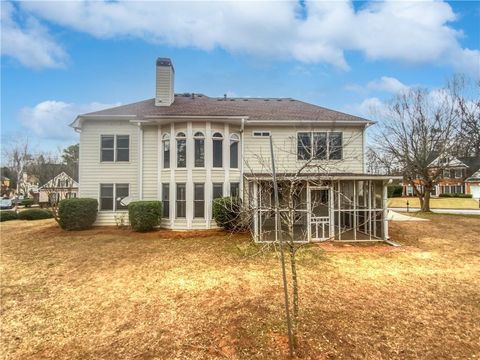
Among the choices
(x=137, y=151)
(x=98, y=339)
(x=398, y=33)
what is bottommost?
(x=98, y=339)

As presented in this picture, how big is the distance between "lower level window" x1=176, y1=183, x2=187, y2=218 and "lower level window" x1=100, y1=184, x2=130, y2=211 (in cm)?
322

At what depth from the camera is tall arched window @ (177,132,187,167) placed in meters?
13.5

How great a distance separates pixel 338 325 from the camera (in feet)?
16.5

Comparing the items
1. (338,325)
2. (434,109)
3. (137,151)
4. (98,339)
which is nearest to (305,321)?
(338,325)

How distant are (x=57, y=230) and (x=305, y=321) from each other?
549 inches

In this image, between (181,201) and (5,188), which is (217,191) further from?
(5,188)

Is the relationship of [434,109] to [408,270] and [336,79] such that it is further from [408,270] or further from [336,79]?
[408,270]

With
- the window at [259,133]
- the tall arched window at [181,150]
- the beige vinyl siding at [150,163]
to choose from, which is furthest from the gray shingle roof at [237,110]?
the tall arched window at [181,150]

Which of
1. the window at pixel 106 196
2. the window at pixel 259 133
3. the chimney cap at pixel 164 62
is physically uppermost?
the chimney cap at pixel 164 62

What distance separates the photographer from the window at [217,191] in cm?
1348

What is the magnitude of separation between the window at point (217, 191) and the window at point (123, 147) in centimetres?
525

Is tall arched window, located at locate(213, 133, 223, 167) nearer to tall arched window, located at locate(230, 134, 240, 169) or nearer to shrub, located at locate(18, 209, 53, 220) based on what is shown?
tall arched window, located at locate(230, 134, 240, 169)

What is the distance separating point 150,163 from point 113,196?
2.87m

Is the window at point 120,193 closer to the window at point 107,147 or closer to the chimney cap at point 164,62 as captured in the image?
the window at point 107,147
